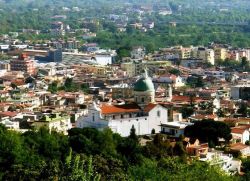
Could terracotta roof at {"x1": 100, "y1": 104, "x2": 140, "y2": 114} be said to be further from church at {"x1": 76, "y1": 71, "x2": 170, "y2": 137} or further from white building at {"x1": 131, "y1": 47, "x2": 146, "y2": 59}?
white building at {"x1": 131, "y1": 47, "x2": 146, "y2": 59}

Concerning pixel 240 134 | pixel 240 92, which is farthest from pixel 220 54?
pixel 240 134

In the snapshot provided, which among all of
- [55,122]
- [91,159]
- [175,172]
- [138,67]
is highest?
[91,159]

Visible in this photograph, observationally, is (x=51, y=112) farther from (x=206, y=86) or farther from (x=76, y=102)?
(x=206, y=86)

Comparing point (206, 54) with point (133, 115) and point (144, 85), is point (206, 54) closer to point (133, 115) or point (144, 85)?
point (144, 85)

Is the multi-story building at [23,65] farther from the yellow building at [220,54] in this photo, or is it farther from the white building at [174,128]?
the white building at [174,128]

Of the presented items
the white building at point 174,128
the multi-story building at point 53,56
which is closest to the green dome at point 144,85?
the white building at point 174,128

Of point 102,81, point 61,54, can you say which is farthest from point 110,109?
point 61,54

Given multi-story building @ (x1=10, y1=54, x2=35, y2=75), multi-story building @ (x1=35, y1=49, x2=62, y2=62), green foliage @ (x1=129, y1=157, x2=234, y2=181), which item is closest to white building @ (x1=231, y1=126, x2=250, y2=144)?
green foliage @ (x1=129, y1=157, x2=234, y2=181)

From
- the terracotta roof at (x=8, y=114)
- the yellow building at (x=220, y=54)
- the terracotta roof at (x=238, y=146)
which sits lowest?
the yellow building at (x=220, y=54)
